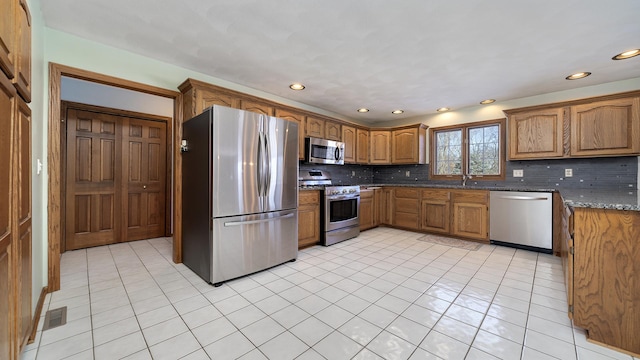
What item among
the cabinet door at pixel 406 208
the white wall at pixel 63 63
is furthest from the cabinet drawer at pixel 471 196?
the white wall at pixel 63 63

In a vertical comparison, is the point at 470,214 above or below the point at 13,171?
below

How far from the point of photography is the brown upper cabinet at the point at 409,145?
15.9 ft

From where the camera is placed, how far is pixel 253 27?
6.95ft

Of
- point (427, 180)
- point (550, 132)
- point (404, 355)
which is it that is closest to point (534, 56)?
point (550, 132)

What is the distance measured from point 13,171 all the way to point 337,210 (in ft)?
10.8

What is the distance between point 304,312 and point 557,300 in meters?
2.16

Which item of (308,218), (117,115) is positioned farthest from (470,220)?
(117,115)

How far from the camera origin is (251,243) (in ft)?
8.55

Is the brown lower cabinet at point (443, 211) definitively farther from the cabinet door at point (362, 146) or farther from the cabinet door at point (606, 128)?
the cabinet door at point (606, 128)

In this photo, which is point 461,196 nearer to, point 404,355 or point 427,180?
point 427,180

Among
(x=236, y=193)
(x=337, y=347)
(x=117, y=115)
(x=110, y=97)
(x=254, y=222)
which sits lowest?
(x=337, y=347)

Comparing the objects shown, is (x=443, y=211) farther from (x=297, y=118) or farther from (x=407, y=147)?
(x=297, y=118)

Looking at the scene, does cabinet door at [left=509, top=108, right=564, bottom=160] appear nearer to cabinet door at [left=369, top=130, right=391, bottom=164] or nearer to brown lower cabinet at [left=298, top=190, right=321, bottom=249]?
cabinet door at [left=369, top=130, right=391, bottom=164]

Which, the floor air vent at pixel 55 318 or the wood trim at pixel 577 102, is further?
the wood trim at pixel 577 102
